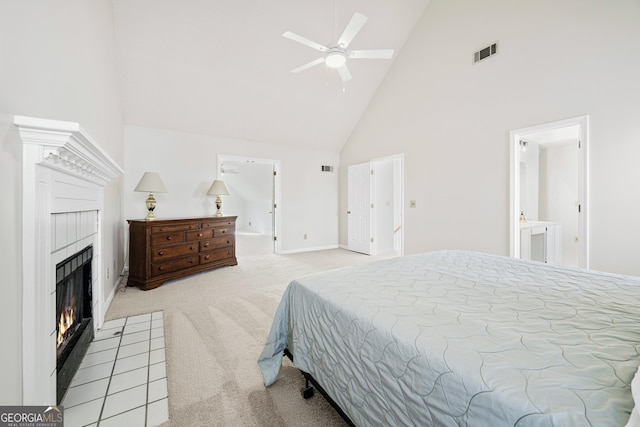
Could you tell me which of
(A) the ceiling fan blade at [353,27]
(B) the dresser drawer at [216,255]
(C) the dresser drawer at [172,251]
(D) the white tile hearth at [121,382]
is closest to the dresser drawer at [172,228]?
(C) the dresser drawer at [172,251]

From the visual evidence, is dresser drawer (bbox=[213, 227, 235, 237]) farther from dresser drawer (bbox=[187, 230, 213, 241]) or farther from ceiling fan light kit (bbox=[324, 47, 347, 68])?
ceiling fan light kit (bbox=[324, 47, 347, 68])

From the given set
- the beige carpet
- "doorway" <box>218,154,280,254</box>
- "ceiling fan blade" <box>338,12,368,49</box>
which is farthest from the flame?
"doorway" <box>218,154,280,254</box>

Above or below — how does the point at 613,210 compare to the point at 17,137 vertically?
below

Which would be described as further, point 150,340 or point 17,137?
point 150,340

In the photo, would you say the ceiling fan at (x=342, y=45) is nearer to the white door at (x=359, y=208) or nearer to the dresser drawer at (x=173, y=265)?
the white door at (x=359, y=208)

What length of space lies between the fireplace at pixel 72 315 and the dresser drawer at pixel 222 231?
80.7 inches

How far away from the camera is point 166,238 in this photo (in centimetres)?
348

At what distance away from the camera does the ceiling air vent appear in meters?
3.38

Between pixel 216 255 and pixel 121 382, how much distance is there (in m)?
2.66

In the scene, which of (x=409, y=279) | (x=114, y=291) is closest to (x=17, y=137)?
(x=409, y=279)

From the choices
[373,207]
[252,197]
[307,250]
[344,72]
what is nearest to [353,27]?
[344,72]

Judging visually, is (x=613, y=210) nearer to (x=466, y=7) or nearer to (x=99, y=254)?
(x=466, y=7)

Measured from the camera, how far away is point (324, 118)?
17.7ft

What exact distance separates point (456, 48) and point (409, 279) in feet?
13.0
